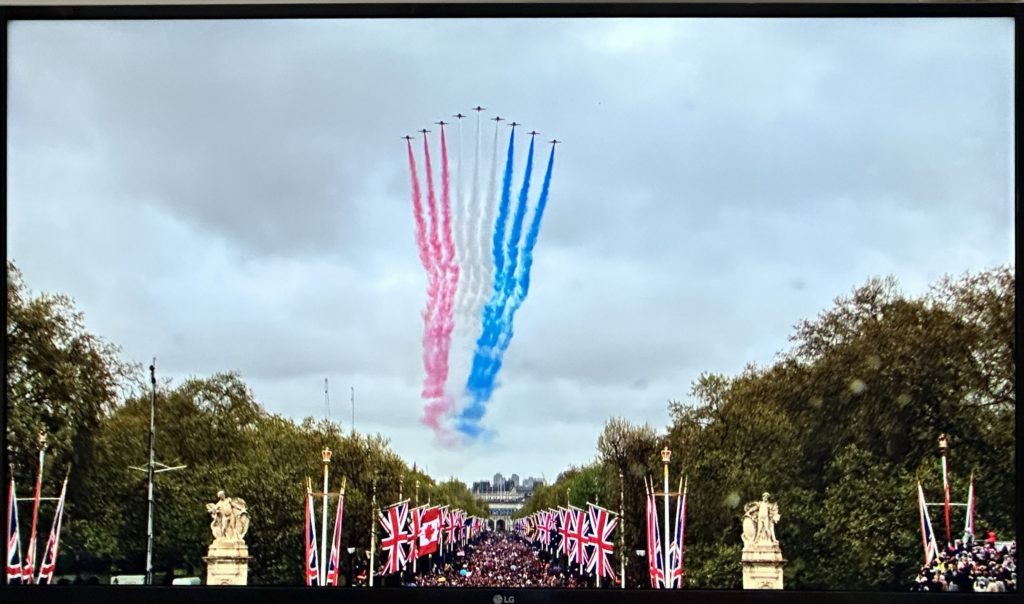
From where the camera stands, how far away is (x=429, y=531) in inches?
308

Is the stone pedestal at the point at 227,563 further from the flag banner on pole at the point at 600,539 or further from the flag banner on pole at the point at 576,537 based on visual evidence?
the flag banner on pole at the point at 600,539

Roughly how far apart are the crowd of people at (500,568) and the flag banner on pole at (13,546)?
2.54m

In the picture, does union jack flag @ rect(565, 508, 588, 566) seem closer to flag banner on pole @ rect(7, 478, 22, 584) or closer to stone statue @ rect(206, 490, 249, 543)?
stone statue @ rect(206, 490, 249, 543)

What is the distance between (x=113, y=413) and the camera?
25.8 ft

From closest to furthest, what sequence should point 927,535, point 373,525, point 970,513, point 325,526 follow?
point 970,513
point 927,535
point 325,526
point 373,525

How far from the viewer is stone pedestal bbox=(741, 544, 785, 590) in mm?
7352

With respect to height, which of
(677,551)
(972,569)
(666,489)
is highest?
(666,489)

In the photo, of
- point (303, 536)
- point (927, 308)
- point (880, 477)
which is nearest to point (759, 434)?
point (880, 477)

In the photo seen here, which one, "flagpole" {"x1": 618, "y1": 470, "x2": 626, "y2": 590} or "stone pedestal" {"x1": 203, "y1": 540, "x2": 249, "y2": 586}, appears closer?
"stone pedestal" {"x1": 203, "y1": 540, "x2": 249, "y2": 586}

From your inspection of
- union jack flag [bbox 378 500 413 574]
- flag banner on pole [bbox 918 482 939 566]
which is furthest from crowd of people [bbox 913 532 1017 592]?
union jack flag [bbox 378 500 413 574]

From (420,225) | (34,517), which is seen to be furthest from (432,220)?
(34,517)

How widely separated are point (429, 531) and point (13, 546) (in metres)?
2.73

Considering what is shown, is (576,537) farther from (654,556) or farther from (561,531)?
(654,556)

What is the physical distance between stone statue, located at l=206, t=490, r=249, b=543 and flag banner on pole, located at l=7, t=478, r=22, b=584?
4.15 ft
